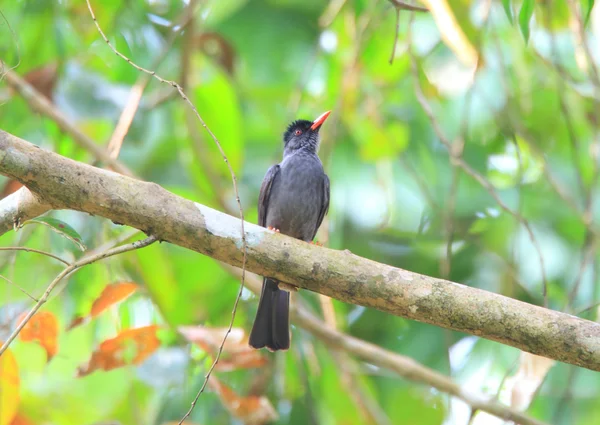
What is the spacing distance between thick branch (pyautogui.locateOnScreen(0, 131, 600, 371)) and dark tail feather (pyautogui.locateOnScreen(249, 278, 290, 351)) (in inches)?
44.6

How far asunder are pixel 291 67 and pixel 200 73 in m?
0.80

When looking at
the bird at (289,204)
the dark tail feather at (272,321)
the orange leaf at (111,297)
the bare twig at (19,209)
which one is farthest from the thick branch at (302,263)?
the bird at (289,204)

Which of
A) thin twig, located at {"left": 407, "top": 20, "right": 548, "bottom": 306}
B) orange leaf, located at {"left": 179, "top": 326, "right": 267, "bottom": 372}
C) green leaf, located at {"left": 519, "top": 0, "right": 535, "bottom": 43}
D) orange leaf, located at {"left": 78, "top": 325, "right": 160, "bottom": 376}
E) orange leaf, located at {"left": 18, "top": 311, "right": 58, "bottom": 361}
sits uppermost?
green leaf, located at {"left": 519, "top": 0, "right": 535, "bottom": 43}

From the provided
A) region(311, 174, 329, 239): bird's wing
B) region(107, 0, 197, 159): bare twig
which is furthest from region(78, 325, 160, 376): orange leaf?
region(311, 174, 329, 239): bird's wing

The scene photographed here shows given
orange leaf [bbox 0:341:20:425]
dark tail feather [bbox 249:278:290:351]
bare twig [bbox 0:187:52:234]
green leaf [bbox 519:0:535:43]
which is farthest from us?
dark tail feather [bbox 249:278:290:351]

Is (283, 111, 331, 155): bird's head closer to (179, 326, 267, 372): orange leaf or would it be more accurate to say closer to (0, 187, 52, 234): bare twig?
(179, 326, 267, 372): orange leaf

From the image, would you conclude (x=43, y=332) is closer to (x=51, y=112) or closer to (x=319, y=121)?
(x=51, y=112)

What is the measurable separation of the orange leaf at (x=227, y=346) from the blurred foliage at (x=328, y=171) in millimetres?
33

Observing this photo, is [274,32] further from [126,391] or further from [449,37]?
[126,391]

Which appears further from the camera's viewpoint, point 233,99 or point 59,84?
point 233,99

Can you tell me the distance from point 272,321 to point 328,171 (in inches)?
68.2

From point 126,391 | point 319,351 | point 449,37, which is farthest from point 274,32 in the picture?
point 126,391

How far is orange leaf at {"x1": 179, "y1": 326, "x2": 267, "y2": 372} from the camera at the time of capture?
3.72 meters

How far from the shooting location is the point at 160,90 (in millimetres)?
5535
